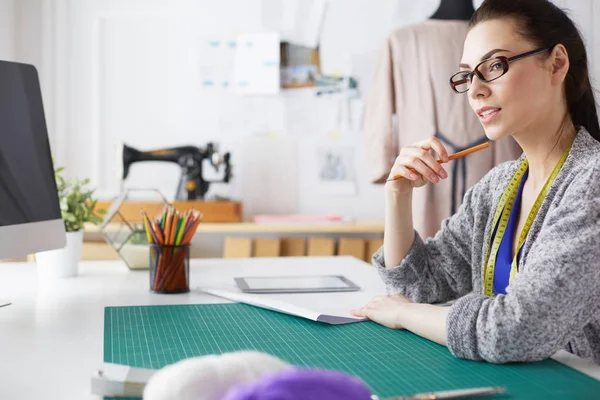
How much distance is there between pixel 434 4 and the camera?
131 inches

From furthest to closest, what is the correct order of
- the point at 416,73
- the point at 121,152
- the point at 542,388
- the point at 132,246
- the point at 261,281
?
the point at 121,152 → the point at 416,73 → the point at 132,246 → the point at 261,281 → the point at 542,388

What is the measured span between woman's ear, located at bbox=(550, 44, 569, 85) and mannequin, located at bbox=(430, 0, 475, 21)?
1449mm

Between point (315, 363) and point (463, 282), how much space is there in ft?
1.89

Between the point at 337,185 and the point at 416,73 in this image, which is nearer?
the point at 416,73

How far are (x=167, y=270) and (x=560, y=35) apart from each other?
2.96 ft

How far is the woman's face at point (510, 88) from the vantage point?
1115 mm

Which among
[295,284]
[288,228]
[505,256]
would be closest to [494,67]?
[505,256]

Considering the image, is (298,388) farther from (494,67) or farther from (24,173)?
(24,173)

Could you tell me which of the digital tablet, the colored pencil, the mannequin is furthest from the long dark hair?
the mannequin

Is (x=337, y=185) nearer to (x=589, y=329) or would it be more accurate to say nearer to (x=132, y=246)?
(x=132, y=246)

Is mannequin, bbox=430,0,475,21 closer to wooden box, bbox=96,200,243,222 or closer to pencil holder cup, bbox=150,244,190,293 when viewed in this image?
wooden box, bbox=96,200,243,222

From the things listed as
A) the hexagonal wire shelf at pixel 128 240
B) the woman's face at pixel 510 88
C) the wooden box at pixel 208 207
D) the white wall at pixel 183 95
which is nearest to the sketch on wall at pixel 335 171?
the white wall at pixel 183 95

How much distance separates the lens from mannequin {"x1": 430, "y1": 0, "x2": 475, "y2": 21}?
252 cm

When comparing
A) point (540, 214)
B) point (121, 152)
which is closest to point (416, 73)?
point (121, 152)
